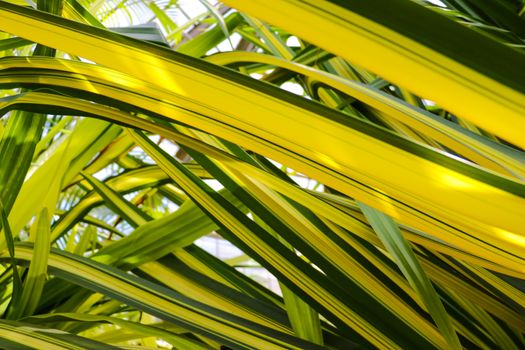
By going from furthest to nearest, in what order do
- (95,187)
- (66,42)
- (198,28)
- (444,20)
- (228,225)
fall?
(198,28) → (95,187) → (228,225) → (66,42) → (444,20)

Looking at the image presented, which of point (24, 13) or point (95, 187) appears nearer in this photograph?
point (24, 13)

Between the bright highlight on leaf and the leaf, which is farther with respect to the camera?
the leaf

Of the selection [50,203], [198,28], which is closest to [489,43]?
[50,203]

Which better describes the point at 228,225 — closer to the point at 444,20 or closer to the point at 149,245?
the point at 149,245

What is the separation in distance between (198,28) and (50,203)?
188 cm

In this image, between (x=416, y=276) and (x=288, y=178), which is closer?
(x=416, y=276)

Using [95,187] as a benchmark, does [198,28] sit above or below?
above

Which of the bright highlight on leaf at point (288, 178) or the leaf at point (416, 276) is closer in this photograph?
the bright highlight on leaf at point (288, 178)

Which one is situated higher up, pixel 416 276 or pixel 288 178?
pixel 288 178

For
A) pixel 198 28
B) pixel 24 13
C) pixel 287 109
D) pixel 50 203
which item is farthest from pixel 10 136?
pixel 198 28

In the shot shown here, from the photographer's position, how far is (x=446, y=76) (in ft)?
0.55

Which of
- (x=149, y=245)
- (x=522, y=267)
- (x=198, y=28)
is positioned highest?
(x=198, y=28)

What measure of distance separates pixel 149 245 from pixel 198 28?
1.90 meters

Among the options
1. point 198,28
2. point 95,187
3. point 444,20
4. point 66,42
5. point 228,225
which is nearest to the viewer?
point 444,20
